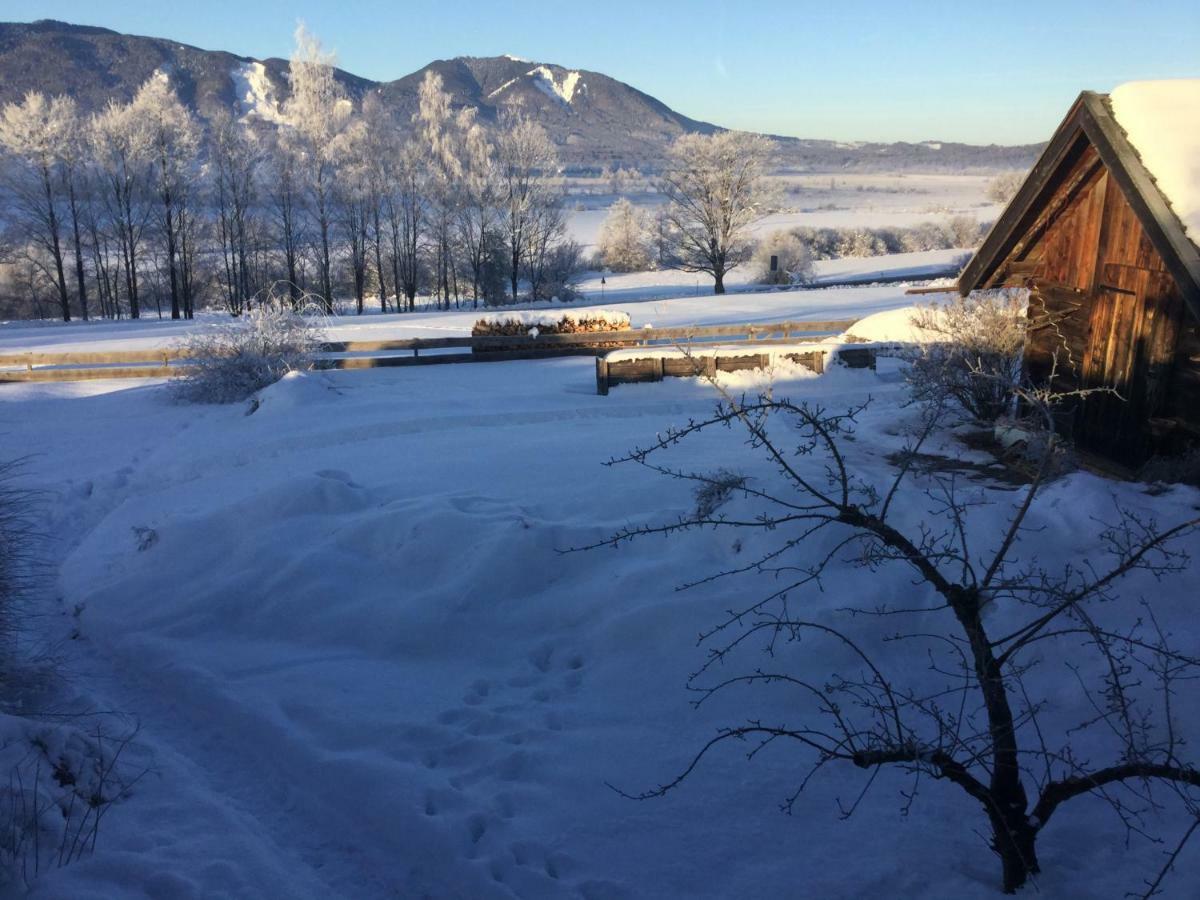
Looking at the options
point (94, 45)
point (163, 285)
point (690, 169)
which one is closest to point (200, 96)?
point (94, 45)

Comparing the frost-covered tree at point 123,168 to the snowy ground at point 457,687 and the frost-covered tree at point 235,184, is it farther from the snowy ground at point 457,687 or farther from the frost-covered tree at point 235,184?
the snowy ground at point 457,687

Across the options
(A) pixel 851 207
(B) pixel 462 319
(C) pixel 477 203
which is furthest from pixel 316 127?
(A) pixel 851 207

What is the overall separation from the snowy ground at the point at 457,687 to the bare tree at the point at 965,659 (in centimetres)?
16

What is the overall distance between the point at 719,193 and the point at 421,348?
100 ft

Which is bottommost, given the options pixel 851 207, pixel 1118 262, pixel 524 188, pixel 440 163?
pixel 1118 262

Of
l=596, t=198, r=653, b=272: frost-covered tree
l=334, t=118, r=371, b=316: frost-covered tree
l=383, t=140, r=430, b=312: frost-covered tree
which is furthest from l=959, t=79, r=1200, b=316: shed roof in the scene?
l=596, t=198, r=653, b=272: frost-covered tree

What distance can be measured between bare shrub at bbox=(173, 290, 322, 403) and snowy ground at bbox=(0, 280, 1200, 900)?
5002 millimetres

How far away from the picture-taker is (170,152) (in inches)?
1746

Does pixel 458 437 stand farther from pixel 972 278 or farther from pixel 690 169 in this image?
pixel 690 169

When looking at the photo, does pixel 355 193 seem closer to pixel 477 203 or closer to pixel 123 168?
pixel 477 203

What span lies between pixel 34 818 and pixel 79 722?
5.60ft

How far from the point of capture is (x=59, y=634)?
317 inches

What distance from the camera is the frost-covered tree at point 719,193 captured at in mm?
48469

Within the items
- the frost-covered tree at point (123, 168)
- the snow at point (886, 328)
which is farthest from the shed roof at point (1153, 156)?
the frost-covered tree at point (123, 168)
